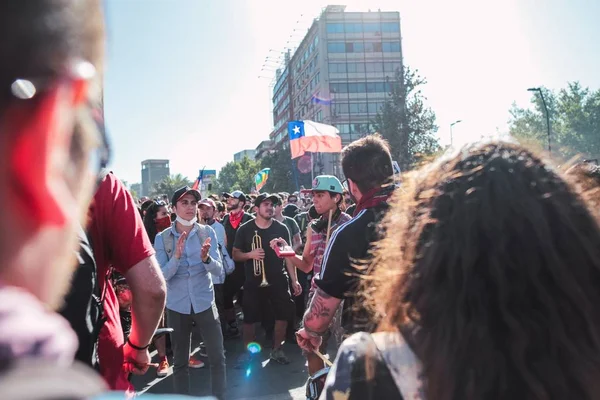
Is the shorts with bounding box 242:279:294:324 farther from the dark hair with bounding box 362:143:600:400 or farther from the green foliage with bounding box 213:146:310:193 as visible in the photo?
the green foliage with bounding box 213:146:310:193

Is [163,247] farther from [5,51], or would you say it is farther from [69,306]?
[5,51]

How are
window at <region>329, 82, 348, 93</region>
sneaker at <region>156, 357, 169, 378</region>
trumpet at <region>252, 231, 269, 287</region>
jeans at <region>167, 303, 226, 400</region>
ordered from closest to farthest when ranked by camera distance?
jeans at <region>167, 303, 226, 400</region>, sneaker at <region>156, 357, 169, 378</region>, trumpet at <region>252, 231, 269, 287</region>, window at <region>329, 82, 348, 93</region>

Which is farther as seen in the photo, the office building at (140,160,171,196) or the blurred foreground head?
the office building at (140,160,171,196)

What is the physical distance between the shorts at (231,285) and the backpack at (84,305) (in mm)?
6058

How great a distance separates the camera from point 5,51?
0.51m

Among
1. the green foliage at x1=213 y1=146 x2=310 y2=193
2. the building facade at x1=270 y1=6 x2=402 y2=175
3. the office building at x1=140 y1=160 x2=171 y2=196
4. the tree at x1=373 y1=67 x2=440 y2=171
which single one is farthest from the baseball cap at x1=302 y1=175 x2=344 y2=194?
the office building at x1=140 y1=160 x2=171 y2=196

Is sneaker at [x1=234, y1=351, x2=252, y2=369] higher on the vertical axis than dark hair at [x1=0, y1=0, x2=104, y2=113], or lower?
lower

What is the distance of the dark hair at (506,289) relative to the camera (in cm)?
96

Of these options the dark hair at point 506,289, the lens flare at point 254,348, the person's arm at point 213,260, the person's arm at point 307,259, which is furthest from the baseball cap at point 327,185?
the dark hair at point 506,289

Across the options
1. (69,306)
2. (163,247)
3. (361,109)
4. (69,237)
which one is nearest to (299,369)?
(163,247)

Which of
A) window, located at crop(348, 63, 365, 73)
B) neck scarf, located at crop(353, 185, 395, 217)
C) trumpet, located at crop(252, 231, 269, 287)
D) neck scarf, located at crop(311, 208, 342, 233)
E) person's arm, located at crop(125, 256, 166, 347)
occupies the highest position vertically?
window, located at crop(348, 63, 365, 73)

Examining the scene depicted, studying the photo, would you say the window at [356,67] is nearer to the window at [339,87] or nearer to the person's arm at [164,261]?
the window at [339,87]

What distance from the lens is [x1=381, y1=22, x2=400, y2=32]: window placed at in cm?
6481

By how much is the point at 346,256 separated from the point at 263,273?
374 centimetres
